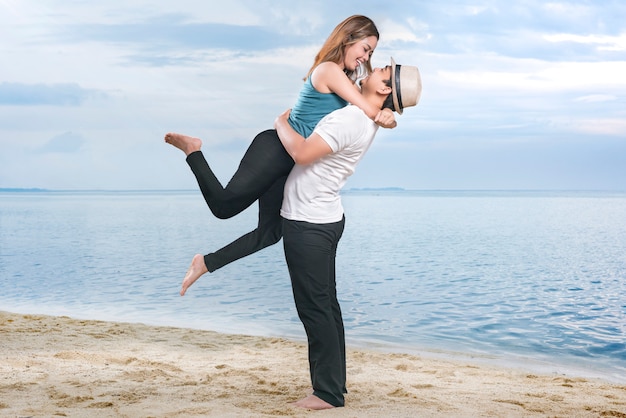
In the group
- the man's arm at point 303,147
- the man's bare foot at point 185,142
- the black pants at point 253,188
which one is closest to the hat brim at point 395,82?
the man's arm at point 303,147

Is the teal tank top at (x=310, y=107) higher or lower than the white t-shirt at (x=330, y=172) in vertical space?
higher

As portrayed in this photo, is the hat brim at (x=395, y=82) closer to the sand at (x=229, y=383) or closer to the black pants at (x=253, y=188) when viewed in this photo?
the black pants at (x=253, y=188)

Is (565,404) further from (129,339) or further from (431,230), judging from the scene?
(431,230)

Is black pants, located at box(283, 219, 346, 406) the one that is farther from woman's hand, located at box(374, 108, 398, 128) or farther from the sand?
woman's hand, located at box(374, 108, 398, 128)

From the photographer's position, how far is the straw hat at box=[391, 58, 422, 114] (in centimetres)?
308

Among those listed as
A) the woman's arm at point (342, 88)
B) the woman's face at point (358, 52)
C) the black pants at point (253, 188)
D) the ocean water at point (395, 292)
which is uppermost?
the woman's face at point (358, 52)

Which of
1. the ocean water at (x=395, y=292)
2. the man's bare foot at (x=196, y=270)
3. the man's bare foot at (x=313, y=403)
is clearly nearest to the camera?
the man's bare foot at (x=313, y=403)

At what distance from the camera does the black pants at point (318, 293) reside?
3230mm

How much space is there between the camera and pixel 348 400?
369cm

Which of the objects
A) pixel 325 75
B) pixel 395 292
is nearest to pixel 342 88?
pixel 325 75

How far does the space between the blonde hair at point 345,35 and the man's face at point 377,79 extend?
5.9 inches

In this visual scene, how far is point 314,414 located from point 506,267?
41.3 feet

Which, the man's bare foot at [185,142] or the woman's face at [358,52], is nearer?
the woman's face at [358,52]

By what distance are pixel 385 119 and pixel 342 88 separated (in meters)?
0.24
